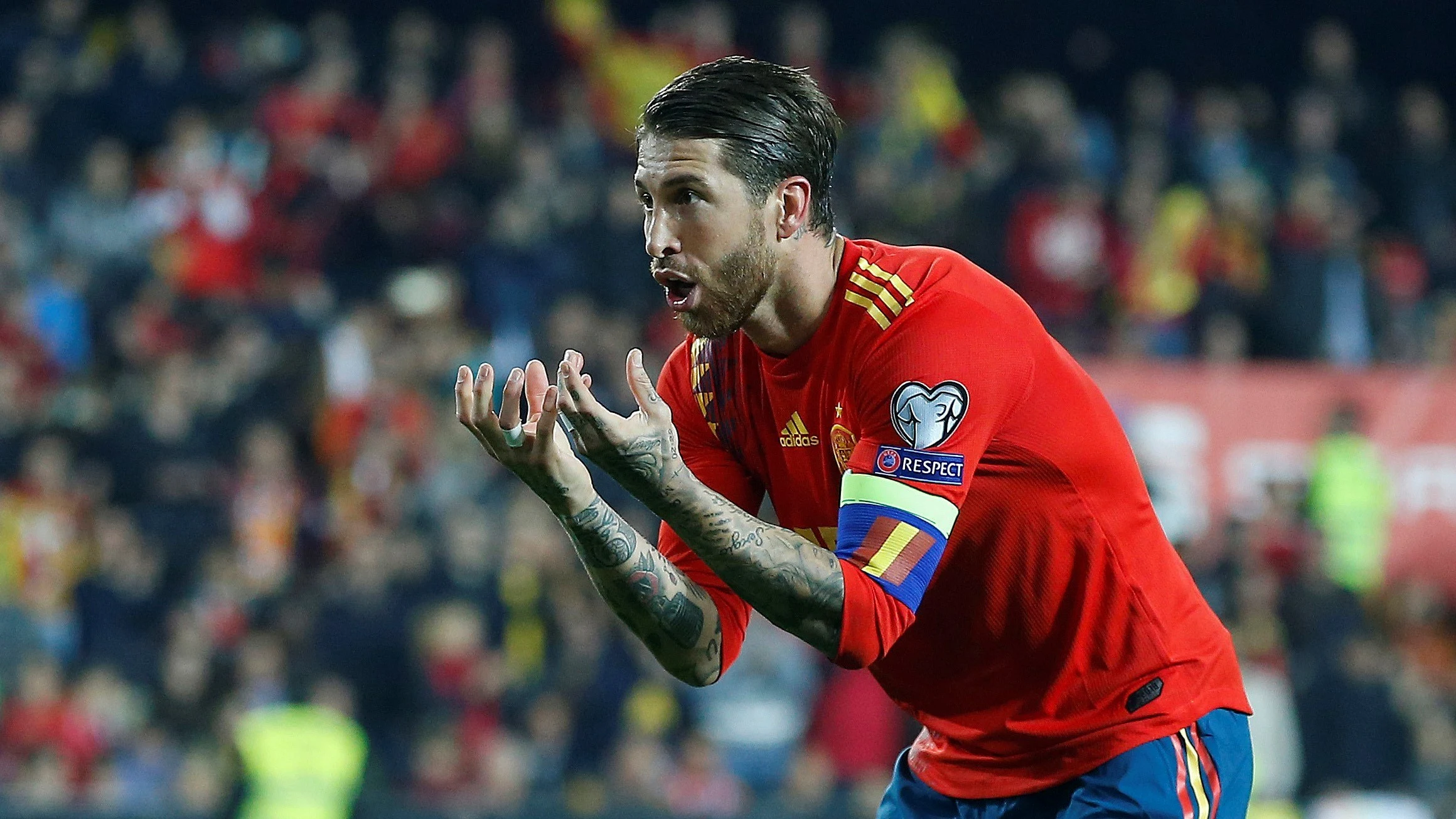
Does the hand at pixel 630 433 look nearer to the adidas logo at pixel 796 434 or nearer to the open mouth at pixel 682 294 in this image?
the open mouth at pixel 682 294

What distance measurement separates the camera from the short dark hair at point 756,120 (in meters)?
3.15

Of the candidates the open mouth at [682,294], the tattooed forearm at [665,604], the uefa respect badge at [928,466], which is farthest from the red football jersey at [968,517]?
the open mouth at [682,294]

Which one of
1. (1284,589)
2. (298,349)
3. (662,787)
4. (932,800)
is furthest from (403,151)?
(932,800)

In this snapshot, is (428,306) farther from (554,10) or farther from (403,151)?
(554,10)

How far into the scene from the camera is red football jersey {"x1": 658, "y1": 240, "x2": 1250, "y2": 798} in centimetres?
301

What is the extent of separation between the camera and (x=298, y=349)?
10.4 metres

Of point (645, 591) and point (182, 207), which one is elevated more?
point (182, 207)

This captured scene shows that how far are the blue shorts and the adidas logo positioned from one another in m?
0.76

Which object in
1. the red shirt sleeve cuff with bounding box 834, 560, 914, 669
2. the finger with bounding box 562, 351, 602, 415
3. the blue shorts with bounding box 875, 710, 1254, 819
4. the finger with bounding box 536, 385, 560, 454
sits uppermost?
the finger with bounding box 562, 351, 602, 415

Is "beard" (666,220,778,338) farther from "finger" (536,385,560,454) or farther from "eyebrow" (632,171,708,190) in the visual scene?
"finger" (536,385,560,454)

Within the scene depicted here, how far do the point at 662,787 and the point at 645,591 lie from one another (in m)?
5.71

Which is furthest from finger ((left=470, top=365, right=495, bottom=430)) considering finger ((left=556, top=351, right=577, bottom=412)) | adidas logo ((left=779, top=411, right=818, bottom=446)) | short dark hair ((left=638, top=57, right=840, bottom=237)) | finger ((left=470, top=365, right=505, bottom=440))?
adidas logo ((left=779, top=411, right=818, bottom=446))

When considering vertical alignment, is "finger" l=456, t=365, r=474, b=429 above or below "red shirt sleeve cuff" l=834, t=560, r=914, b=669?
above

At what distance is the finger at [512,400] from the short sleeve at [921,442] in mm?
569
